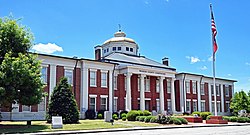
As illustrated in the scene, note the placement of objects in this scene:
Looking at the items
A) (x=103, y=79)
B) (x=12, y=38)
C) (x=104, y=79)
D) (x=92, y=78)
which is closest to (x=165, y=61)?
(x=104, y=79)

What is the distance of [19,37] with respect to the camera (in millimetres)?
24969

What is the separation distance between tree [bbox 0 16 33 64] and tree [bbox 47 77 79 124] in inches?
214

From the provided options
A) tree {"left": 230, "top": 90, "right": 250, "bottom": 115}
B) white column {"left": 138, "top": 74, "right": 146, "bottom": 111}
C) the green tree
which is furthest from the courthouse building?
the green tree

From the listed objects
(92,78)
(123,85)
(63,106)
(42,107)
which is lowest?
(42,107)

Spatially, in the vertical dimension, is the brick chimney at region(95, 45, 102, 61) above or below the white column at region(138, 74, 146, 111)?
above

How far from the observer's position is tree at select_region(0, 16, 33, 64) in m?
24.3

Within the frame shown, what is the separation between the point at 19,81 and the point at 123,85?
2323 cm

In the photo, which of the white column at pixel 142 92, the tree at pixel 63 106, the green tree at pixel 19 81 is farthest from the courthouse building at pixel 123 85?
the green tree at pixel 19 81

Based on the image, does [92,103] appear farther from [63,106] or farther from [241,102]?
[241,102]

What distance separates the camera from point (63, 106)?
27.5m

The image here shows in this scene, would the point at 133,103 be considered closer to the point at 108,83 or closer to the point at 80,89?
the point at 108,83

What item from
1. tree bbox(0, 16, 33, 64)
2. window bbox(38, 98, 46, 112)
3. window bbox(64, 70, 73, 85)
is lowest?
window bbox(38, 98, 46, 112)

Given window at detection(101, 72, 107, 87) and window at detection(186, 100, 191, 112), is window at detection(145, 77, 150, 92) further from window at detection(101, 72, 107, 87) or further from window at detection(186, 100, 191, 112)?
window at detection(186, 100, 191, 112)

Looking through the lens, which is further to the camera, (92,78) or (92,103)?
(92,78)
